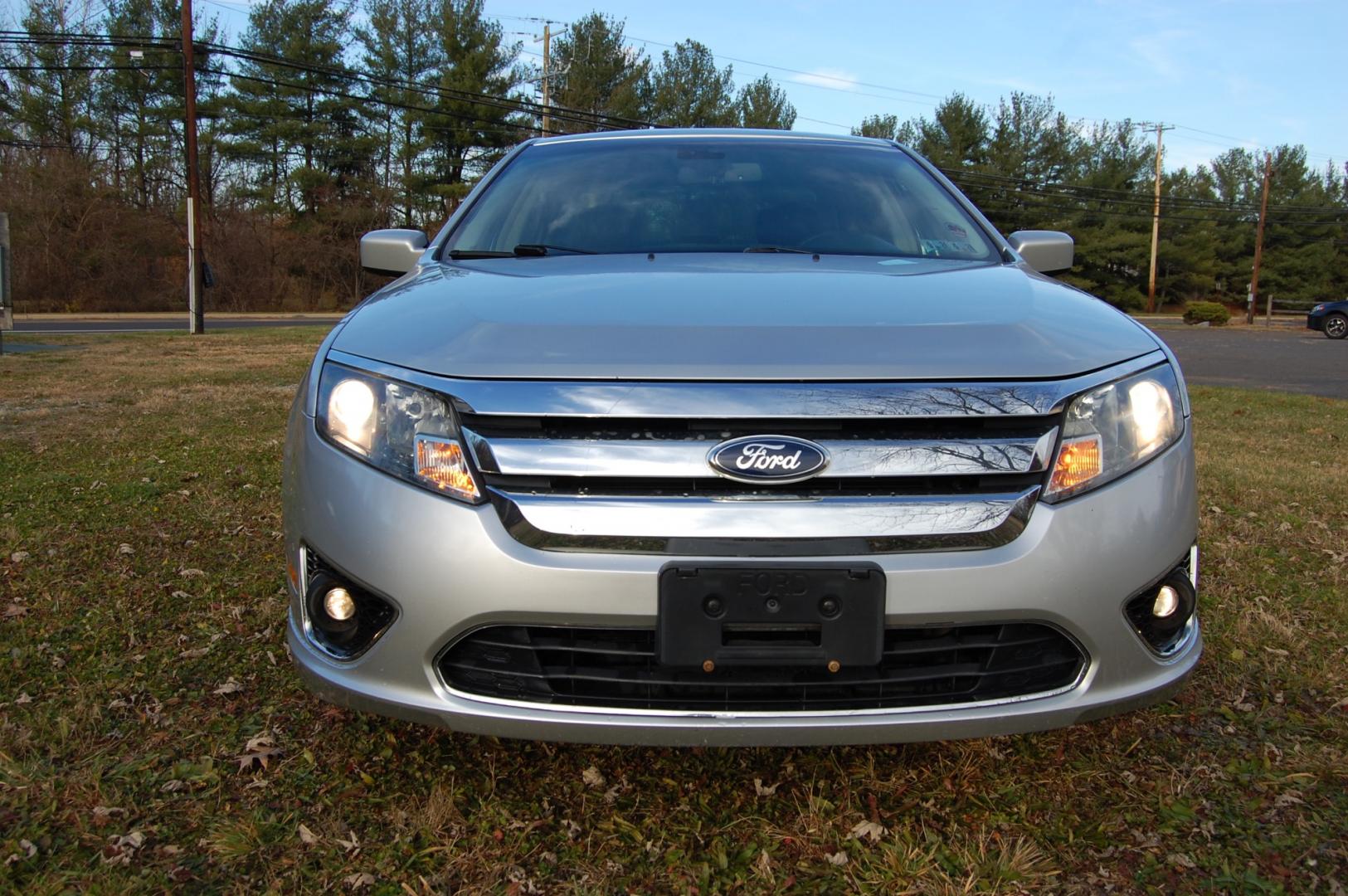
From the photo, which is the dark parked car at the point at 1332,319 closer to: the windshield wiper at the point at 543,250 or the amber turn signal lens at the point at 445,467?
the windshield wiper at the point at 543,250

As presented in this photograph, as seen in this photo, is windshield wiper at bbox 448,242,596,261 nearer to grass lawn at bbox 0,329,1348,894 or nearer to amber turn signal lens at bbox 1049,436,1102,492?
grass lawn at bbox 0,329,1348,894

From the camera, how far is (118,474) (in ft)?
15.7

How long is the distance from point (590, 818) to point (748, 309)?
1.01m

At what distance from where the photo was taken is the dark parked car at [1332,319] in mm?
24953

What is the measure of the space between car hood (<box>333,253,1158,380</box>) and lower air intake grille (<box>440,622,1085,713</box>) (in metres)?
0.43

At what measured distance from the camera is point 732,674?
5.15ft

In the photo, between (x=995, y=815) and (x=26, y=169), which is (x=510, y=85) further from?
(x=995, y=815)

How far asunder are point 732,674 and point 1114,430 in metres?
0.80

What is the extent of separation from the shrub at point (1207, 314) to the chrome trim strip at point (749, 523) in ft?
135

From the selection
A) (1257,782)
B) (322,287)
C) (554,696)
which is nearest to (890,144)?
(1257,782)

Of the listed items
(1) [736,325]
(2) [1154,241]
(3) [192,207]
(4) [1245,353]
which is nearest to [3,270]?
(3) [192,207]

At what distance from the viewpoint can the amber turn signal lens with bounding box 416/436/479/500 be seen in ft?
5.24

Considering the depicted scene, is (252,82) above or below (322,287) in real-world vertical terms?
above

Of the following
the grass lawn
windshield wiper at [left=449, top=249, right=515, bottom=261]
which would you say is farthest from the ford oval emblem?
windshield wiper at [left=449, top=249, right=515, bottom=261]
